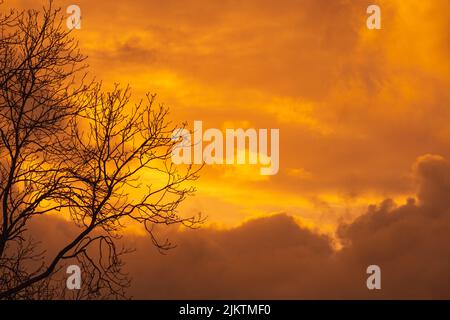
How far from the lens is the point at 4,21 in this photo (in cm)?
1586

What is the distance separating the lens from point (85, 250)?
15062mm

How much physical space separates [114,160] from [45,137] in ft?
5.50

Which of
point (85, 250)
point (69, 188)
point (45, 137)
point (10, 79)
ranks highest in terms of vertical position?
point (10, 79)
